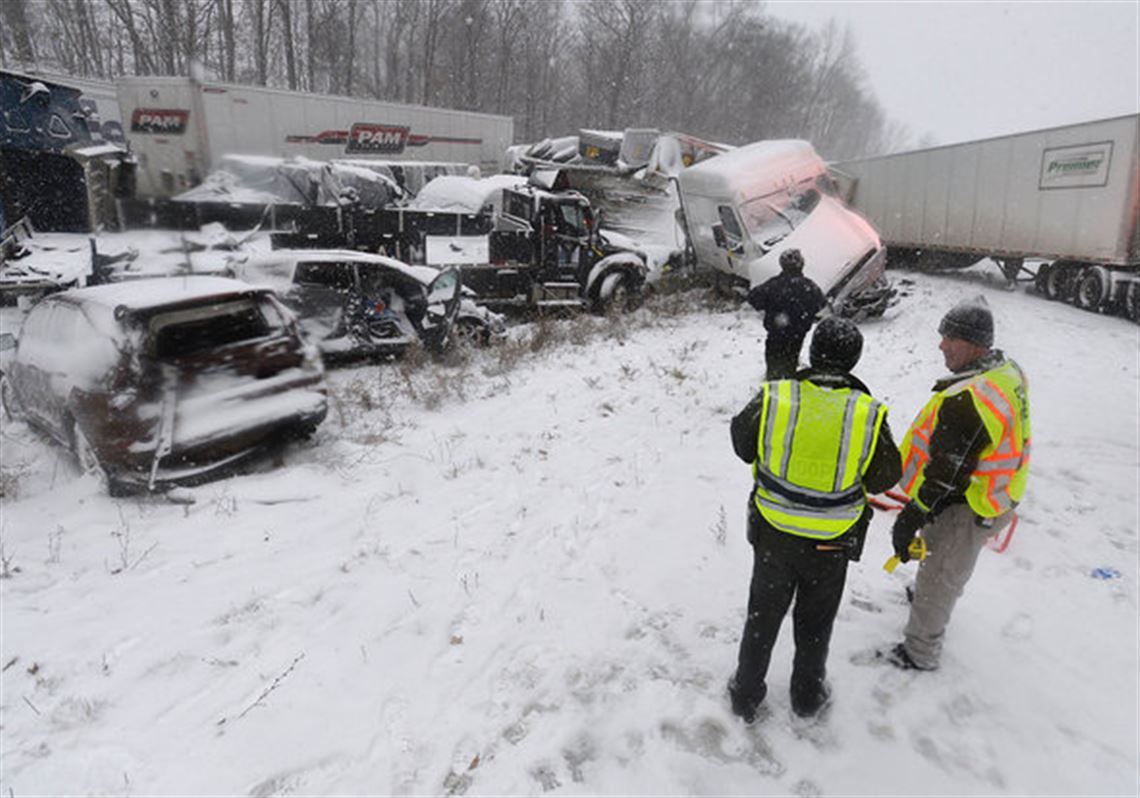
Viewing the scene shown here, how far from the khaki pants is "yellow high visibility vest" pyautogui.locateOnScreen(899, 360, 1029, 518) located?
114mm

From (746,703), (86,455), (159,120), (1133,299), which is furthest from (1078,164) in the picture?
(159,120)

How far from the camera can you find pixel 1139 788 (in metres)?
2.60

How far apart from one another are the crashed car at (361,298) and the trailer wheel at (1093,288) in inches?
434

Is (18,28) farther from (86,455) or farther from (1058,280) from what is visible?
(1058,280)

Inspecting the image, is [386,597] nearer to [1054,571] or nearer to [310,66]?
[1054,571]

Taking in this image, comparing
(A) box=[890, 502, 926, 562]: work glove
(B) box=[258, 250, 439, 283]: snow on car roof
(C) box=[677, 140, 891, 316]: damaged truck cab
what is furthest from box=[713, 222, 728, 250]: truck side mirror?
(A) box=[890, 502, 926, 562]: work glove

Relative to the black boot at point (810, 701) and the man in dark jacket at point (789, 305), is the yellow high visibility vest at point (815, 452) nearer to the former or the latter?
the black boot at point (810, 701)

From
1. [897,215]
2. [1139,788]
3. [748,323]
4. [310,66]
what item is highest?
[310,66]

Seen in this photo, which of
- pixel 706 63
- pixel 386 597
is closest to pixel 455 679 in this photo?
pixel 386 597

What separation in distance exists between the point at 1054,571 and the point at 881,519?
1005 millimetres

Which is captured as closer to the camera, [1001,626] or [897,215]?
[1001,626]

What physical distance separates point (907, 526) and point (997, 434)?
20.6 inches

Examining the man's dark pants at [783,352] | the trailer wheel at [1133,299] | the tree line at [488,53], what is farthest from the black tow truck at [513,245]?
the tree line at [488,53]

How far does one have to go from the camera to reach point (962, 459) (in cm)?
270
